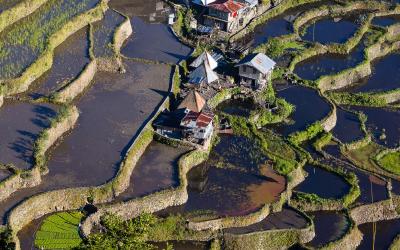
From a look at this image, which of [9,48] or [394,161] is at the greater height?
[9,48]

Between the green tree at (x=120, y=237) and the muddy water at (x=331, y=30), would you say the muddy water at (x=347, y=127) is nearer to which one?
the muddy water at (x=331, y=30)

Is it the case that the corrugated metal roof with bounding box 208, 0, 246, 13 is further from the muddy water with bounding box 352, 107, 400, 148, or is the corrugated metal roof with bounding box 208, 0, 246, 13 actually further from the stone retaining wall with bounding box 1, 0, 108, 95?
the muddy water with bounding box 352, 107, 400, 148

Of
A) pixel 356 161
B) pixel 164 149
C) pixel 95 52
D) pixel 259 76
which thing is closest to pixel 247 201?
pixel 164 149

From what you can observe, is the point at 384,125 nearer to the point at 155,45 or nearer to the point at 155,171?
the point at 155,45

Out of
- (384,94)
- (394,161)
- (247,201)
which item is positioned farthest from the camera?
(384,94)

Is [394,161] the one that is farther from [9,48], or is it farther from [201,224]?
Answer: [9,48]

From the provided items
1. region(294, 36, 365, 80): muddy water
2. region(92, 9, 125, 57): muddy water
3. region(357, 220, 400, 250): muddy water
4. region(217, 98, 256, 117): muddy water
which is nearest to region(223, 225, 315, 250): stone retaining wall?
region(357, 220, 400, 250): muddy water

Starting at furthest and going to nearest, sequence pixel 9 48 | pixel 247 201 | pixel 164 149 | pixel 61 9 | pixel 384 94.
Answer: pixel 61 9, pixel 384 94, pixel 9 48, pixel 164 149, pixel 247 201
